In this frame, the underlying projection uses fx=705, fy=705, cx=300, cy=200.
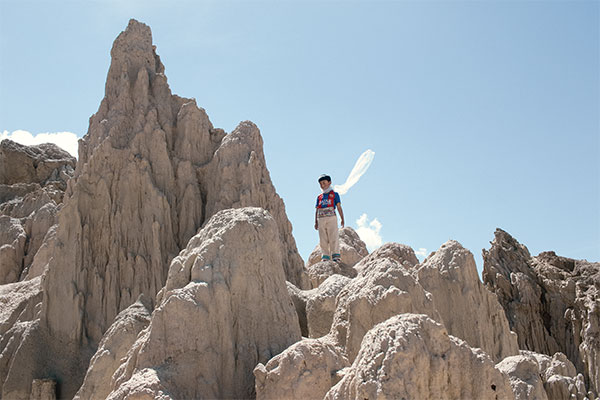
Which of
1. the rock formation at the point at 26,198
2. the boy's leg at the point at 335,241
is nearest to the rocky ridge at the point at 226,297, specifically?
the boy's leg at the point at 335,241

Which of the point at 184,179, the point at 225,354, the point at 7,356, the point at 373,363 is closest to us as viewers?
the point at 373,363

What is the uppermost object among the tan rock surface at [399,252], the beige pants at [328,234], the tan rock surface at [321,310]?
the beige pants at [328,234]

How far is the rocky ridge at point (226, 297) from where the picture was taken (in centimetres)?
694

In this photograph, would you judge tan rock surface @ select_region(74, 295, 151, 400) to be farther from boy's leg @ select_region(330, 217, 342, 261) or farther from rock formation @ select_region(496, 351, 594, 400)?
rock formation @ select_region(496, 351, 594, 400)

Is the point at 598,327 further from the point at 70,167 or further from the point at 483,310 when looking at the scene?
the point at 70,167

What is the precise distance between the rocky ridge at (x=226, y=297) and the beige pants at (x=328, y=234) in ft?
1.02

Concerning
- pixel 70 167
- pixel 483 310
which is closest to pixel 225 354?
pixel 483 310

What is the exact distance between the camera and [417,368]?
18.2 feet

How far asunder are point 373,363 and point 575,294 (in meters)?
19.9

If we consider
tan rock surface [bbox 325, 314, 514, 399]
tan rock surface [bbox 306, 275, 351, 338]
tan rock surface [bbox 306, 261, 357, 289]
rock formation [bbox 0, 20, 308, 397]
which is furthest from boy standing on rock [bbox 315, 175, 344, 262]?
tan rock surface [bbox 325, 314, 514, 399]

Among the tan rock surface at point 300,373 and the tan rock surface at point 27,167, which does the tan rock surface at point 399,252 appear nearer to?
the tan rock surface at point 300,373

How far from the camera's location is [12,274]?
88.6 feet

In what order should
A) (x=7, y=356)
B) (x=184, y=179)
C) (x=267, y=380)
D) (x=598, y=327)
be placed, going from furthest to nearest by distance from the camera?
(x=184, y=179), (x=598, y=327), (x=7, y=356), (x=267, y=380)

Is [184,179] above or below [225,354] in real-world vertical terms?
above
